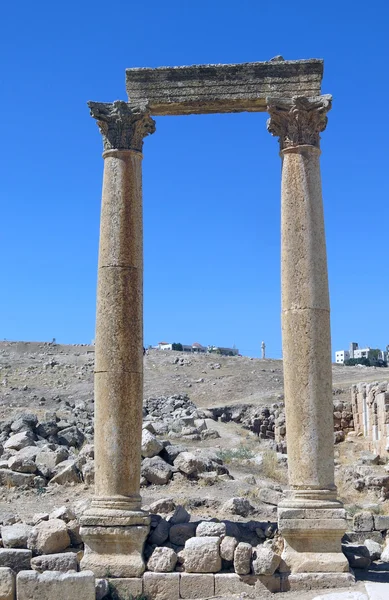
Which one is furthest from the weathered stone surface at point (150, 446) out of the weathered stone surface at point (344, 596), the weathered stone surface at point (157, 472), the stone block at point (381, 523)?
the weathered stone surface at point (344, 596)

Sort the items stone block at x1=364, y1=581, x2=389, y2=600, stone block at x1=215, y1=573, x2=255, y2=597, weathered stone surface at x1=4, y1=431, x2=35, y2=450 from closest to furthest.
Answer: stone block at x1=364, y1=581, x2=389, y2=600 < stone block at x1=215, y1=573, x2=255, y2=597 < weathered stone surface at x1=4, y1=431, x2=35, y2=450

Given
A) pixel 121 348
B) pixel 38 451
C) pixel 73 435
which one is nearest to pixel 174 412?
pixel 73 435

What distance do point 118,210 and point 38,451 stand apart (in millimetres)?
8329

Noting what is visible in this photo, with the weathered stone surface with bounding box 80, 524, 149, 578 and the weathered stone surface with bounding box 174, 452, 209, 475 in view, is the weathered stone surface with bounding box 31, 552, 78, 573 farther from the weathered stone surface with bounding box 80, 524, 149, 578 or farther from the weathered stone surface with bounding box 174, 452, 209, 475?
the weathered stone surface with bounding box 174, 452, 209, 475

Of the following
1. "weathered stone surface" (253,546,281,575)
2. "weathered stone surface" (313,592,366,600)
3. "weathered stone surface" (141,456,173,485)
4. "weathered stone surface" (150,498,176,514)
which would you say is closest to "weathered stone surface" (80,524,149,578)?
"weathered stone surface" (253,546,281,575)

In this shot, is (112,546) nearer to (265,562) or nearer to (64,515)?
(64,515)

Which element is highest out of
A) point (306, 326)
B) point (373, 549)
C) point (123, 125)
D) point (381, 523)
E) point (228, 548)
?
point (123, 125)

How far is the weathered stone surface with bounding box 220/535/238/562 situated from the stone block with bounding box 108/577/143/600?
4.14ft

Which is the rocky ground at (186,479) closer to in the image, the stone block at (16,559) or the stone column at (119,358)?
the stone block at (16,559)

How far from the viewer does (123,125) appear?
42.8 feet

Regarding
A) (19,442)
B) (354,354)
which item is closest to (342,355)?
(354,354)

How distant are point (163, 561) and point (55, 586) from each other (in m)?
1.64

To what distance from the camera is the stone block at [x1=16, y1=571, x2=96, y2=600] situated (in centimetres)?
1068

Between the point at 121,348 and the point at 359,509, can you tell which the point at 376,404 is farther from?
the point at 121,348
